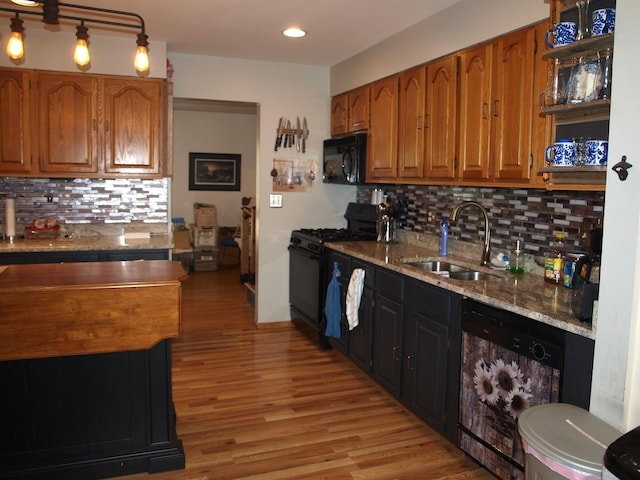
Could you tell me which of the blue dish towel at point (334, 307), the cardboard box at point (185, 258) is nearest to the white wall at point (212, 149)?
the cardboard box at point (185, 258)

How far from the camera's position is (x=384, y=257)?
3.70 meters

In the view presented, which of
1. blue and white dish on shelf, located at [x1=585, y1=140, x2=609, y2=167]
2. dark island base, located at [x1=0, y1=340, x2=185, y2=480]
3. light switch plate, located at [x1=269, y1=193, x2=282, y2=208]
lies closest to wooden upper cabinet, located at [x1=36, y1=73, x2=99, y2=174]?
light switch plate, located at [x1=269, y1=193, x2=282, y2=208]

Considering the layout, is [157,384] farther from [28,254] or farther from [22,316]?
[28,254]

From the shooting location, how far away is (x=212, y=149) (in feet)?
28.9

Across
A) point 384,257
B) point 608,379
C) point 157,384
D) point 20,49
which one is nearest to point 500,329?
point 608,379

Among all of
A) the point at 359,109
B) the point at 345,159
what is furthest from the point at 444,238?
the point at 359,109

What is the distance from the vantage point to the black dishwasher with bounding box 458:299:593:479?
85.0 inches

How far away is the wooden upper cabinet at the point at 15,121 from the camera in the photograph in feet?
13.6

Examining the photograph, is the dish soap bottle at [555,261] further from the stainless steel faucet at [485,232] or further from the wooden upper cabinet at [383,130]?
the wooden upper cabinet at [383,130]

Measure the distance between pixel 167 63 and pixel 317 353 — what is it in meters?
2.71

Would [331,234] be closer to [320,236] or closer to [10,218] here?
[320,236]

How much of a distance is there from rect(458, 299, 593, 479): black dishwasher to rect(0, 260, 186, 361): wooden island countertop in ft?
4.69

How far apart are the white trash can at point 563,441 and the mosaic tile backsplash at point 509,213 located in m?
1.18

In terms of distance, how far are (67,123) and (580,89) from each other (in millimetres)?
3647
